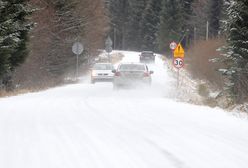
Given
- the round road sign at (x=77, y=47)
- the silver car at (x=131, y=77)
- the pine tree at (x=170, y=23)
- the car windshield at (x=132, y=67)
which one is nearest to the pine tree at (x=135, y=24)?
the pine tree at (x=170, y=23)

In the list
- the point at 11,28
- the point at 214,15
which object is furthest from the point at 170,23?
the point at 11,28

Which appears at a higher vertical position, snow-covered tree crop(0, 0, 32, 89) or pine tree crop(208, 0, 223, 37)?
pine tree crop(208, 0, 223, 37)

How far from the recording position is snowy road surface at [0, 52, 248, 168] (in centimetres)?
780

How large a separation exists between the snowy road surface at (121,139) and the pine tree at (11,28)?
7662 millimetres

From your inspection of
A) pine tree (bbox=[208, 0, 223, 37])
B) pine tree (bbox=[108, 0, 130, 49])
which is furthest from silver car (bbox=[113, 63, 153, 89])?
pine tree (bbox=[108, 0, 130, 49])

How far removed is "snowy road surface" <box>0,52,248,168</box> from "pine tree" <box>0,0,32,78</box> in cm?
766

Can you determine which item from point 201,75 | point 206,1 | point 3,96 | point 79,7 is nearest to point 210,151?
point 3,96

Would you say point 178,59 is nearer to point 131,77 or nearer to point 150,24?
point 131,77

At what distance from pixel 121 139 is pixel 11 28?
1473 centimetres

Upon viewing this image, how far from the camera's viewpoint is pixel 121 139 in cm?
999

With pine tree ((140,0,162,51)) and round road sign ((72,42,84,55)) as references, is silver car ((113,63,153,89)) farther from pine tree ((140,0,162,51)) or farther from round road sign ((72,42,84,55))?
pine tree ((140,0,162,51))

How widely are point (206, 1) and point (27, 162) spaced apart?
307 ft

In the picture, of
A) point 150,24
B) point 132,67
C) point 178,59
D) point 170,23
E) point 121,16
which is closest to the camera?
point 178,59

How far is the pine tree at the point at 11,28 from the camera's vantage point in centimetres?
2280
